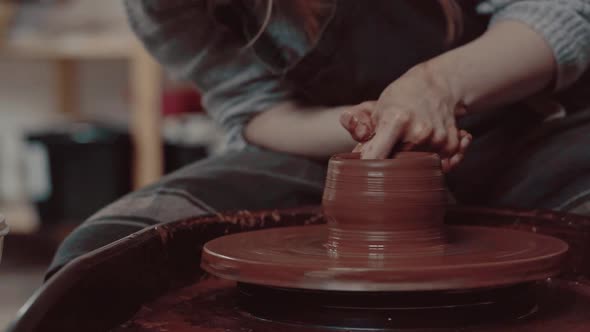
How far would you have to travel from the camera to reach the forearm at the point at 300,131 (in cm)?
100

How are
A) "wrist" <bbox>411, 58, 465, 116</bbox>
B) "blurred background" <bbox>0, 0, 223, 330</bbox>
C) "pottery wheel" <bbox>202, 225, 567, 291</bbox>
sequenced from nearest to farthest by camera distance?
"pottery wheel" <bbox>202, 225, 567, 291</bbox>, "wrist" <bbox>411, 58, 465, 116</bbox>, "blurred background" <bbox>0, 0, 223, 330</bbox>

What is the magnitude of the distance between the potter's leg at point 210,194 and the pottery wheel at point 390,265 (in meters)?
0.20

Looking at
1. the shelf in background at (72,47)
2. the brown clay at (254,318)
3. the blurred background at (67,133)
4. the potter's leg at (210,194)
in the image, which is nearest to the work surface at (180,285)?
the brown clay at (254,318)

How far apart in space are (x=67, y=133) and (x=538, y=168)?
1.99m

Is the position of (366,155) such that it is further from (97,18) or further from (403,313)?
(97,18)

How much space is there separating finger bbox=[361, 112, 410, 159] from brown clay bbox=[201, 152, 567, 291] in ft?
0.05

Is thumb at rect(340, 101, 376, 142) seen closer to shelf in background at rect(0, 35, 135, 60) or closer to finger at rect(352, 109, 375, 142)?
finger at rect(352, 109, 375, 142)

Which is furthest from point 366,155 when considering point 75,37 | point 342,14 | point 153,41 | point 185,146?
point 75,37

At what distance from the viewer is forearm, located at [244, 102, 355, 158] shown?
3.28 feet

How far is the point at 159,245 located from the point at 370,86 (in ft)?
1.29

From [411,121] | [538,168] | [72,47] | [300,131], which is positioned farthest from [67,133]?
[411,121]

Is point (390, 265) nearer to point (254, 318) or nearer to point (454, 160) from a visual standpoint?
point (254, 318)

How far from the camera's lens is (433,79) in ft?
2.68

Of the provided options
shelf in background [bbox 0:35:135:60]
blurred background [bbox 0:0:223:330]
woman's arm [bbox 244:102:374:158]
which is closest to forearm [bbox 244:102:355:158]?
woman's arm [bbox 244:102:374:158]
